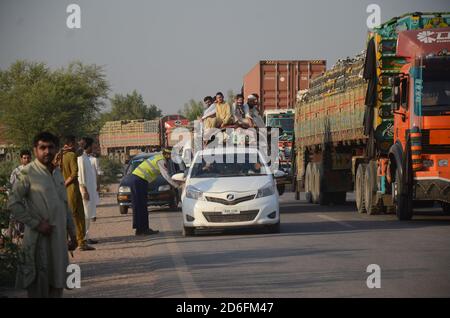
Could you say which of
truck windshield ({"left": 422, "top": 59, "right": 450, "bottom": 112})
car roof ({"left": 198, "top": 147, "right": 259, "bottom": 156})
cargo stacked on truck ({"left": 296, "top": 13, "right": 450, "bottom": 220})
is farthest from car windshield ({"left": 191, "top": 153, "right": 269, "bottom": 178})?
truck windshield ({"left": 422, "top": 59, "right": 450, "bottom": 112})

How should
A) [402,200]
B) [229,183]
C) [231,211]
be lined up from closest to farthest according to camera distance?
[231,211] → [229,183] → [402,200]

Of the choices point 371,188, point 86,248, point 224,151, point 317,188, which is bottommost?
point 86,248

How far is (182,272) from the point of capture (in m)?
13.1

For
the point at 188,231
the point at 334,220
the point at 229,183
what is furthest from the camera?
the point at 334,220

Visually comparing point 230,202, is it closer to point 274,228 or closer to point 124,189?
point 274,228

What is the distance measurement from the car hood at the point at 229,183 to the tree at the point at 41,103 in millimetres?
25921

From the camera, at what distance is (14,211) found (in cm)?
869

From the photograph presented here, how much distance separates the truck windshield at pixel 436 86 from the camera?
62.5ft

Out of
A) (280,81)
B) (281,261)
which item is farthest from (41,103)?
(281,261)

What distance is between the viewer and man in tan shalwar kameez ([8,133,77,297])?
8.70 metres

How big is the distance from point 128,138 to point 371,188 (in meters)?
60.3

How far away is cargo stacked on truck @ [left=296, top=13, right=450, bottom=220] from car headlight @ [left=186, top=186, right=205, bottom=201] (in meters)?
4.08
